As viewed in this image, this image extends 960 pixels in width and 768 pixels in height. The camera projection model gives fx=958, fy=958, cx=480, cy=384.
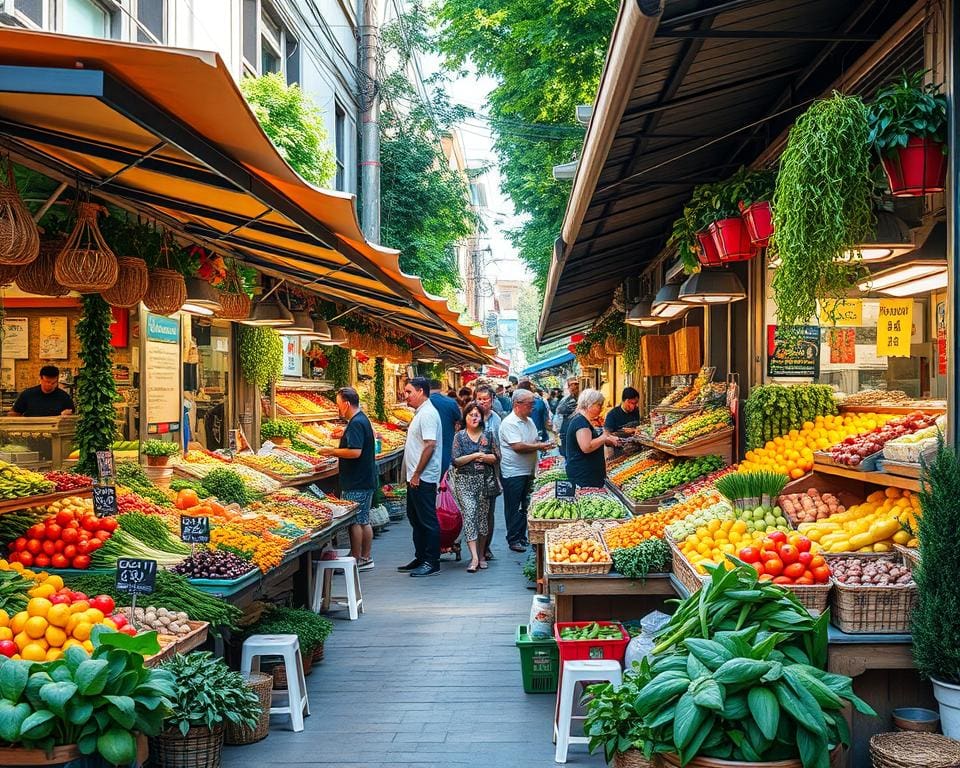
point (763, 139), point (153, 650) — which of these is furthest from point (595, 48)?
point (153, 650)

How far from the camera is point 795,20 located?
17.0 feet

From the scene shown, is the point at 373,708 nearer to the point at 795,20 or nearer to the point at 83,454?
the point at 83,454

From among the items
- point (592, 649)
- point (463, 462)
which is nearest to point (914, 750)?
point (592, 649)

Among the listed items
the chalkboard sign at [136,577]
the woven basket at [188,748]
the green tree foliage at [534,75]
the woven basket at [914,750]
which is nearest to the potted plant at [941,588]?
the woven basket at [914,750]

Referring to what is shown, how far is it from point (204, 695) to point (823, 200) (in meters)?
3.66

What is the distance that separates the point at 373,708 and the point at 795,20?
4.71 m

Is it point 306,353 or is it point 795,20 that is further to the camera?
point 306,353

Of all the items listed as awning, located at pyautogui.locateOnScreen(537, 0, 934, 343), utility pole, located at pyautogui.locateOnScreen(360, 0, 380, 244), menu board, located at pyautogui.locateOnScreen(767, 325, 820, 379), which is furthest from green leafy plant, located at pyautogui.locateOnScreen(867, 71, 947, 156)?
utility pole, located at pyautogui.locateOnScreen(360, 0, 380, 244)

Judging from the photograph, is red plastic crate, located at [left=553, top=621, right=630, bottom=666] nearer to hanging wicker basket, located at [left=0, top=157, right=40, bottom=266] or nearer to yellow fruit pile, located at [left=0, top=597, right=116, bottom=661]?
yellow fruit pile, located at [left=0, top=597, right=116, bottom=661]

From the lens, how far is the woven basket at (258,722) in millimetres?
5402

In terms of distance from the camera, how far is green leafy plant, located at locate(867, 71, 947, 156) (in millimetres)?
4059

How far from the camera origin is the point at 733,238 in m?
6.09

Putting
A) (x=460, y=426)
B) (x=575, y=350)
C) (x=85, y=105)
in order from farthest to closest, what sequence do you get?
(x=575, y=350) < (x=460, y=426) < (x=85, y=105)

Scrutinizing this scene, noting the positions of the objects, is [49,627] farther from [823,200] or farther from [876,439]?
[876,439]
